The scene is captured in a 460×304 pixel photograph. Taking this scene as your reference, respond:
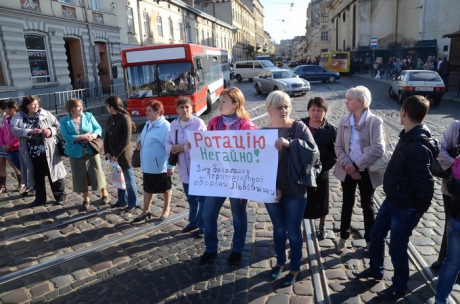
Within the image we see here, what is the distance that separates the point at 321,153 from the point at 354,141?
1.26 ft

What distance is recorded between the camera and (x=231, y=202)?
377 cm

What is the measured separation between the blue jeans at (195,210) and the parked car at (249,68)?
30.8 meters

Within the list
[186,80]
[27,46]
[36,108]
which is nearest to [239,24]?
[27,46]

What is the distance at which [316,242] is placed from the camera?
427 centimetres

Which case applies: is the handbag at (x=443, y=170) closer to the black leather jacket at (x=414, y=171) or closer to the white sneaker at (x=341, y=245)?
the black leather jacket at (x=414, y=171)

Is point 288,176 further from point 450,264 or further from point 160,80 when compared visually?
point 160,80

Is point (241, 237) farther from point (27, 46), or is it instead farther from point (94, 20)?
point (94, 20)

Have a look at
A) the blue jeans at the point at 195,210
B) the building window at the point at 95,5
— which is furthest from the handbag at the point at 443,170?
the building window at the point at 95,5

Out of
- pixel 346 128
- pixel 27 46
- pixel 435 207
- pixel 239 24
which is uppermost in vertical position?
pixel 239 24

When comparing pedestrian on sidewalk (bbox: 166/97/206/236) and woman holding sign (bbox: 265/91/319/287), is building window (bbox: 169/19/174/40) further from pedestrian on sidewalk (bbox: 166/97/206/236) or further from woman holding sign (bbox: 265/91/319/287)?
woman holding sign (bbox: 265/91/319/287)

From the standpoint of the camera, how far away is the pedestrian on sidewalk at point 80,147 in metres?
5.29

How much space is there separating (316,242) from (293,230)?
102cm

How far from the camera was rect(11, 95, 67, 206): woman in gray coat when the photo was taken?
219 inches

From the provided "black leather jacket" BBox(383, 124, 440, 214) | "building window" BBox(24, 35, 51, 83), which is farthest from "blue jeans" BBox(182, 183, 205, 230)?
"building window" BBox(24, 35, 51, 83)
